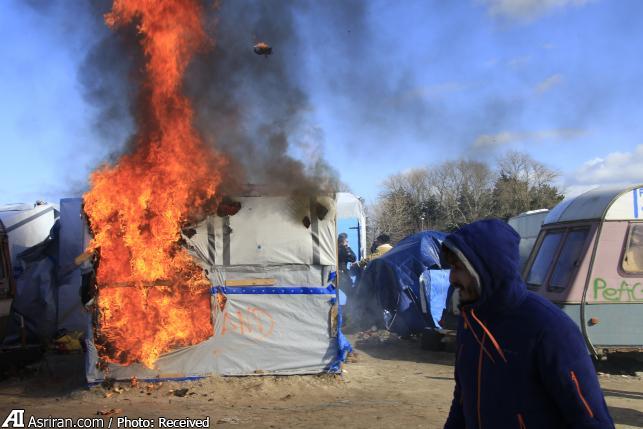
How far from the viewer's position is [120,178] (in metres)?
7.68

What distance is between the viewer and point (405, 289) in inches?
477

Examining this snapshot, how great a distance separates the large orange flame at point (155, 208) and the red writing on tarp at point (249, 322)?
0.26 meters

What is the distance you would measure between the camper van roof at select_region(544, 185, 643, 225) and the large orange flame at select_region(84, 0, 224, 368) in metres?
5.60

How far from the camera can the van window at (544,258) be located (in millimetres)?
8859

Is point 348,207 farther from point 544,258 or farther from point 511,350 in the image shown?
Result: point 511,350

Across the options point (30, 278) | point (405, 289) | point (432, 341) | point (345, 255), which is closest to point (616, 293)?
point (432, 341)

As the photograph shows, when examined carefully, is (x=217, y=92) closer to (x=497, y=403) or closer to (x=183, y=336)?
(x=183, y=336)

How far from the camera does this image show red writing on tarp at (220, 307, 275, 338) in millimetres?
7660

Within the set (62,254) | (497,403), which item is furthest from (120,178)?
(497,403)

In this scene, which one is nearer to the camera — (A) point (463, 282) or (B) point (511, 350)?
(B) point (511, 350)

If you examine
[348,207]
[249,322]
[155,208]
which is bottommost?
[249,322]

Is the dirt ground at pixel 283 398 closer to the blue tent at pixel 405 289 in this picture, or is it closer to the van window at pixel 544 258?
the van window at pixel 544 258

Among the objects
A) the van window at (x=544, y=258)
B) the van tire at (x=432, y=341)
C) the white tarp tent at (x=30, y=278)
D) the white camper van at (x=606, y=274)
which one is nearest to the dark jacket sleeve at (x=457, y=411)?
the white camper van at (x=606, y=274)

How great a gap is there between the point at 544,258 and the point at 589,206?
3.65 feet
